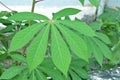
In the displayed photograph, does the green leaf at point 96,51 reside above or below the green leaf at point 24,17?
below

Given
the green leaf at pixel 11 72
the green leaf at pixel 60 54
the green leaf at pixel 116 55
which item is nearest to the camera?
the green leaf at pixel 60 54

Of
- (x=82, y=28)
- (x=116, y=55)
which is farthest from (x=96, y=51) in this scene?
(x=82, y=28)

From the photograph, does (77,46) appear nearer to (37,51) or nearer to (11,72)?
(37,51)

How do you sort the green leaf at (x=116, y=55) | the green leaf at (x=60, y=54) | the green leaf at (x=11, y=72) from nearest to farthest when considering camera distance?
the green leaf at (x=60, y=54)
the green leaf at (x=11, y=72)
the green leaf at (x=116, y=55)

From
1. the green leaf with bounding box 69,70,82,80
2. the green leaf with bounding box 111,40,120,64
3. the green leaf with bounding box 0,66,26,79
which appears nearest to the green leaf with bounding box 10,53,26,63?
the green leaf with bounding box 0,66,26,79

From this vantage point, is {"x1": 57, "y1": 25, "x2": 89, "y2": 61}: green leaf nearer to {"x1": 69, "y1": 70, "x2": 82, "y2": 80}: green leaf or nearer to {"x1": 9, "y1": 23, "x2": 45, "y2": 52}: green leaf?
{"x1": 9, "y1": 23, "x2": 45, "y2": 52}: green leaf

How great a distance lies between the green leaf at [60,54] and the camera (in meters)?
0.76

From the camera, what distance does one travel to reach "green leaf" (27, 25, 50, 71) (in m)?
0.78

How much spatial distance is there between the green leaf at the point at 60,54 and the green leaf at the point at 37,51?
22 millimetres

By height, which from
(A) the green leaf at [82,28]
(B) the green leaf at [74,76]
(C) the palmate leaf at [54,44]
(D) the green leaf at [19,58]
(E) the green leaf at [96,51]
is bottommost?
(B) the green leaf at [74,76]

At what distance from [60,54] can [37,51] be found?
58mm

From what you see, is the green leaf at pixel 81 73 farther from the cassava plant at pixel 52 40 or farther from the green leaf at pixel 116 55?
the cassava plant at pixel 52 40

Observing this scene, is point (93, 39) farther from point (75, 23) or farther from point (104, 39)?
point (75, 23)

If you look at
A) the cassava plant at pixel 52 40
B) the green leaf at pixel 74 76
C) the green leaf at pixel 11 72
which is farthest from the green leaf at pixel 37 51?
the green leaf at pixel 74 76
